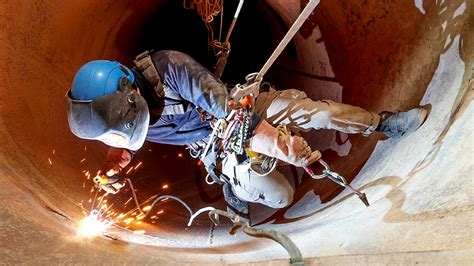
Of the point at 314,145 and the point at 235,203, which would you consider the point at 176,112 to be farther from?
the point at 314,145

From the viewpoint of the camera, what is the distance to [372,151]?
3.05m

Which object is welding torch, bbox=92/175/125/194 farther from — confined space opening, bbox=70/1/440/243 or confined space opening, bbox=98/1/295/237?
confined space opening, bbox=98/1/295/237

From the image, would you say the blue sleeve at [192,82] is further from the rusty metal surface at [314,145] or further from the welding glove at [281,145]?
the rusty metal surface at [314,145]

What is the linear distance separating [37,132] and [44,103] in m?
0.24

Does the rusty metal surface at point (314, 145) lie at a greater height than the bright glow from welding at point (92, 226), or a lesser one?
greater

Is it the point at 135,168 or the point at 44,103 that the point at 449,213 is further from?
the point at 135,168

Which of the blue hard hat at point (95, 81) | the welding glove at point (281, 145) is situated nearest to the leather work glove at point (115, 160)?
the blue hard hat at point (95, 81)

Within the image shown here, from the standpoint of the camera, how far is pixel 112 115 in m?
2.12

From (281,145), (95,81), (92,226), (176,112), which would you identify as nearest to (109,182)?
(92,226)

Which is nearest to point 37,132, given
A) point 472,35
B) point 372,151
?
point 372,151

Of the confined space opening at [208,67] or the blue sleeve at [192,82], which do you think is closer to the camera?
the blue sleeve at [192,82]

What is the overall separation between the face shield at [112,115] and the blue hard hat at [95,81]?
0.03m

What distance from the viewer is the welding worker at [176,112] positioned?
7.02 ft

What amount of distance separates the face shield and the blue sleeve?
Answer: 19 centimetres
